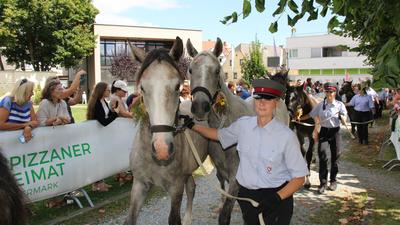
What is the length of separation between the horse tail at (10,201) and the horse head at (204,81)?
2110 mm

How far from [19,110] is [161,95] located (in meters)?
3.39

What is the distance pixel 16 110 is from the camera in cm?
561

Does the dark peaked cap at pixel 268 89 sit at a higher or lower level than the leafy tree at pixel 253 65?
lower

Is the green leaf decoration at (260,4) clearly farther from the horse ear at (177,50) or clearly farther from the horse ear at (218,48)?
the horse ear at (218,48)

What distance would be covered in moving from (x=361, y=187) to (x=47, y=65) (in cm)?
4403

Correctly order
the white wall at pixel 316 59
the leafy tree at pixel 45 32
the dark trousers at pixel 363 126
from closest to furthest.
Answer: the dark trousers at pixel 363 126, the leafy tree at pixel 45 32, the white wall at pixel 316 59

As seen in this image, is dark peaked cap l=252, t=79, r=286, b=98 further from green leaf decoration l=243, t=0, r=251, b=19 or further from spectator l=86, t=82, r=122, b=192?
spectator l=86, t=82, r=122, b=192

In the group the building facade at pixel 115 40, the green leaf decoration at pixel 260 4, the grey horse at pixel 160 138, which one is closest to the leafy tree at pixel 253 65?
the building facade at pixel 115 40

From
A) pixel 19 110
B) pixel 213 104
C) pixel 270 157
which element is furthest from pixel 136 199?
pixel 19 110

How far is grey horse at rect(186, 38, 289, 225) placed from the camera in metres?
3.80

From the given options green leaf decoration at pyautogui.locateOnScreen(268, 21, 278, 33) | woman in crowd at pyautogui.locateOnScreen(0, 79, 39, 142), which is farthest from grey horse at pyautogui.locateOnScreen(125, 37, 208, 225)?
woman in crowd at pyautogui.locateOnScreen(0, 79, 39, 142)

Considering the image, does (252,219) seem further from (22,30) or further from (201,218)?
(22,30)

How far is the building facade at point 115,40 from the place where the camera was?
2028 inches

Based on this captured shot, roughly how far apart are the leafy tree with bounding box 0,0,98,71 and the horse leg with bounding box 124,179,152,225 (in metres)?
41.5
